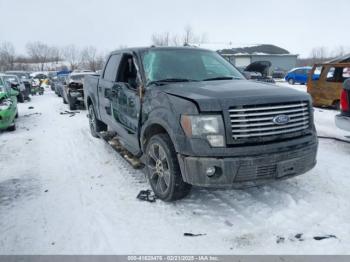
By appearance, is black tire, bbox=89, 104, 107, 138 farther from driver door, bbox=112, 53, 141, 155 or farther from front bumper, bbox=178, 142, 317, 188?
front bumper, bbox=178, 142, 317, 188

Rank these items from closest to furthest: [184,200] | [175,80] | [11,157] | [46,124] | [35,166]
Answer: [184,200] < [175,80] < [35,166] < [11,157] < [46,124]

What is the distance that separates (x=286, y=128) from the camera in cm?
347

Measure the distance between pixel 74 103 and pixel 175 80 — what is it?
9.94 meters

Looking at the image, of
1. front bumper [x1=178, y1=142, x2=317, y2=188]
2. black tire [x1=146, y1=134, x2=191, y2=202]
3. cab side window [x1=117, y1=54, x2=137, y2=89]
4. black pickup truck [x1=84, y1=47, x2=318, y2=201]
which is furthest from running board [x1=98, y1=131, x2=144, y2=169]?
front bumper [x1=178, y1=142, x2=317, y2=188]

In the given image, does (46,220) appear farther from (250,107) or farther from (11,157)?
(11,157)

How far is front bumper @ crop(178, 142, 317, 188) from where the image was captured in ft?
10.5

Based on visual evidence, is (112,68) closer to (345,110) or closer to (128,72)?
(128,72)

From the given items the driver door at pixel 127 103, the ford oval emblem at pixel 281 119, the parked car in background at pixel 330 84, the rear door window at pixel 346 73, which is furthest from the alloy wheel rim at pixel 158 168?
the rear door window at pixel 346 73

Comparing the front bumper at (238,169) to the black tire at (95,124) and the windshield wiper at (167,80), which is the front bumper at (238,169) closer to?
the windshield wiper at (167,80)

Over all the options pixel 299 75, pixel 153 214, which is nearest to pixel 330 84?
pixel 153 214

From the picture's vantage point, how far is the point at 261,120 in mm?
3297

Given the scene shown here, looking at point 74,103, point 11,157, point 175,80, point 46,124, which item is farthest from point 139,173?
point 74,103

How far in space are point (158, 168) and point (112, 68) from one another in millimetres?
2568

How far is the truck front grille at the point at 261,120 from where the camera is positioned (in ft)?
10.6
